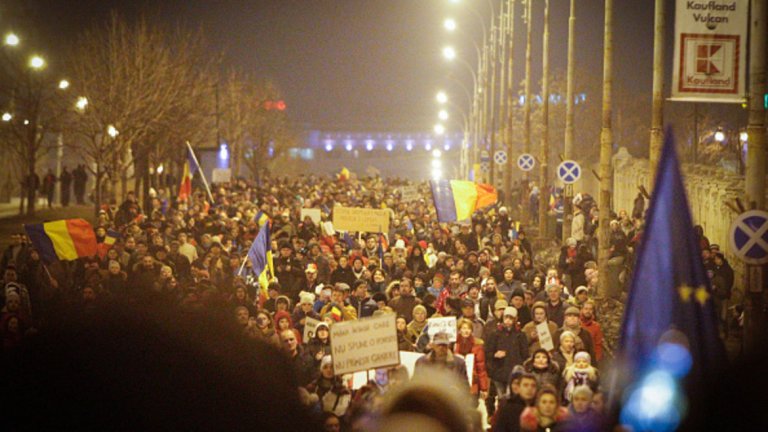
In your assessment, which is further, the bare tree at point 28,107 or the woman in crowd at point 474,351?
the bare tree at point 28,107

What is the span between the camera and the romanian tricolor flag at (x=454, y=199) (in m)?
27.2

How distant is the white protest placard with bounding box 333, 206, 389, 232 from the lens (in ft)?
73.5

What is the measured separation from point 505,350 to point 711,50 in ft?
15.4

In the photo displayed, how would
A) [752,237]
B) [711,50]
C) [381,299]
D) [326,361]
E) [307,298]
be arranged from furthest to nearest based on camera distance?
1. [381,299]
2. [307,298]
3. [711,50]
4. [752,237]
5. [326,361]

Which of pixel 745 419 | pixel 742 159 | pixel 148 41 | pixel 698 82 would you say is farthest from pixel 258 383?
pixel 148 41

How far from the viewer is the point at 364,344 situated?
36.8 ft

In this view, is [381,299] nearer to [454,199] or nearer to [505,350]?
[505,350]

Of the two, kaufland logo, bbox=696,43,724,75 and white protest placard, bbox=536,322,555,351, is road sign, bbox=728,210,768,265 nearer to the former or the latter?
white protest placard, bbox=536,322,555,351

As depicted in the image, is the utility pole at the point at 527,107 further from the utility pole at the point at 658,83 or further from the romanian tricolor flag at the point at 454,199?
the utility pole at the point at 658,83

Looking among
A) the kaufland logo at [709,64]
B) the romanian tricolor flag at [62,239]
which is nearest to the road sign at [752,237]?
the kaufland logo at [709,64]

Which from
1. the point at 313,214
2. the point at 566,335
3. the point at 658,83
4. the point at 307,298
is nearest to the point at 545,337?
the point at 566,335

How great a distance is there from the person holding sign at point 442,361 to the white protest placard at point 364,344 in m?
0.43

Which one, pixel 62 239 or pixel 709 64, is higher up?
pixel 709 64

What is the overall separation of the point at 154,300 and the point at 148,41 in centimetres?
3784
